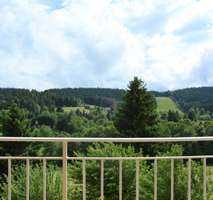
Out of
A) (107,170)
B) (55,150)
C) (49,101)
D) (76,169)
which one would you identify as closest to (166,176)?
(76,169)

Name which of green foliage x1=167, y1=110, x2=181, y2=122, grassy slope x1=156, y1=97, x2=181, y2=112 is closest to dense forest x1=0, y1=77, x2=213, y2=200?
green foliage x1=167, y1=110, x2=181, y2=122

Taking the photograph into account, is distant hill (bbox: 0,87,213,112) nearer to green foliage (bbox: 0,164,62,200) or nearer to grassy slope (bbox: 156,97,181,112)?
grassy slope (bbox: 156,97,181,112)

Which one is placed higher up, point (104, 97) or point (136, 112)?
point (104, 97)

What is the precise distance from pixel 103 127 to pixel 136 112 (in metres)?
7.52

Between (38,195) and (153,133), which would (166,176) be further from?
(153,133)

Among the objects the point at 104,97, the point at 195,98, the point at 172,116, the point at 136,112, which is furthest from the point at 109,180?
the point at 104,97

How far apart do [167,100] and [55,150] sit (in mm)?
40358

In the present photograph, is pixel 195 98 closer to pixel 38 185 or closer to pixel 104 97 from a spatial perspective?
pixel 104 97

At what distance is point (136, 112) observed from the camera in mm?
36125

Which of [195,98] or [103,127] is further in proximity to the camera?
[195,98]

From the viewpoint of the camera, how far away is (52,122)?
51719 mm

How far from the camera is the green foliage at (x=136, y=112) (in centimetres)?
3559

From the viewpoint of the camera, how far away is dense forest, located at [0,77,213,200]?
17938mm

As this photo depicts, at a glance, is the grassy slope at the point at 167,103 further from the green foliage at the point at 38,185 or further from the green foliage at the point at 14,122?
the green foliage at the point at 38,185
